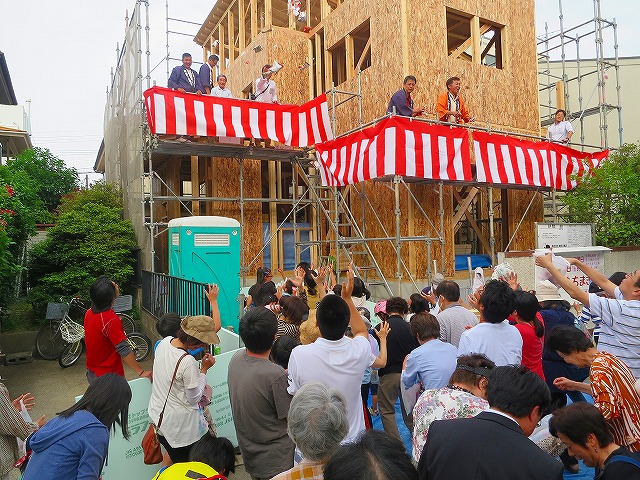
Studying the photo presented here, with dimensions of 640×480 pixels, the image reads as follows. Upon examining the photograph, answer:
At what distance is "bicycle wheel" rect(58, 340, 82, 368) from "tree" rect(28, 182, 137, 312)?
5.06 feet

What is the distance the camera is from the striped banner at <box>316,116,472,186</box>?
8.90m

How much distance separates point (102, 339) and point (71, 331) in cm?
477

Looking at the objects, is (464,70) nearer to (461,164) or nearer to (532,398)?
(461,164)

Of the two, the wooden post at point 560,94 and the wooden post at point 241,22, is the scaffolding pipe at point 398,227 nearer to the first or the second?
the wooden post at point 560,94

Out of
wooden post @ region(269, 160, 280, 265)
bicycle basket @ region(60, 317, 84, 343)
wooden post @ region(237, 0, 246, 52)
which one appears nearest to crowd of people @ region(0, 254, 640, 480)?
bicycle basket @ region(60, 317, 84, 343)

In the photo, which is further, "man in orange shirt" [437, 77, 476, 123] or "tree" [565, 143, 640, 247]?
"man in orange shirt" [437, 77, 476, 123]

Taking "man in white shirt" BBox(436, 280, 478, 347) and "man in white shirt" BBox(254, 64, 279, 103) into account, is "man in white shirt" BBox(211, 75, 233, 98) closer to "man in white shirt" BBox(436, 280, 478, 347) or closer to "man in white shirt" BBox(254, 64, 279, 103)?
"man in white shirt" BBox(254, 64, 279, 103)

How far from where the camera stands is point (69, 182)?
24688mm

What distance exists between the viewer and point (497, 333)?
137 inches

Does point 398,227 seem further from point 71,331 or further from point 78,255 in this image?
point 78,255

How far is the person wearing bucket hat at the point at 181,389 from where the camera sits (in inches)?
128

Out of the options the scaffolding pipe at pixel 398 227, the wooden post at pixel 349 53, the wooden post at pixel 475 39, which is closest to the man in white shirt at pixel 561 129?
the wooden post at pixel 475 39

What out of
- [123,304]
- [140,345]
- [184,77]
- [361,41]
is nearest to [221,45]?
[361,41]

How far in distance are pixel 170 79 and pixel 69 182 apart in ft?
56.7
